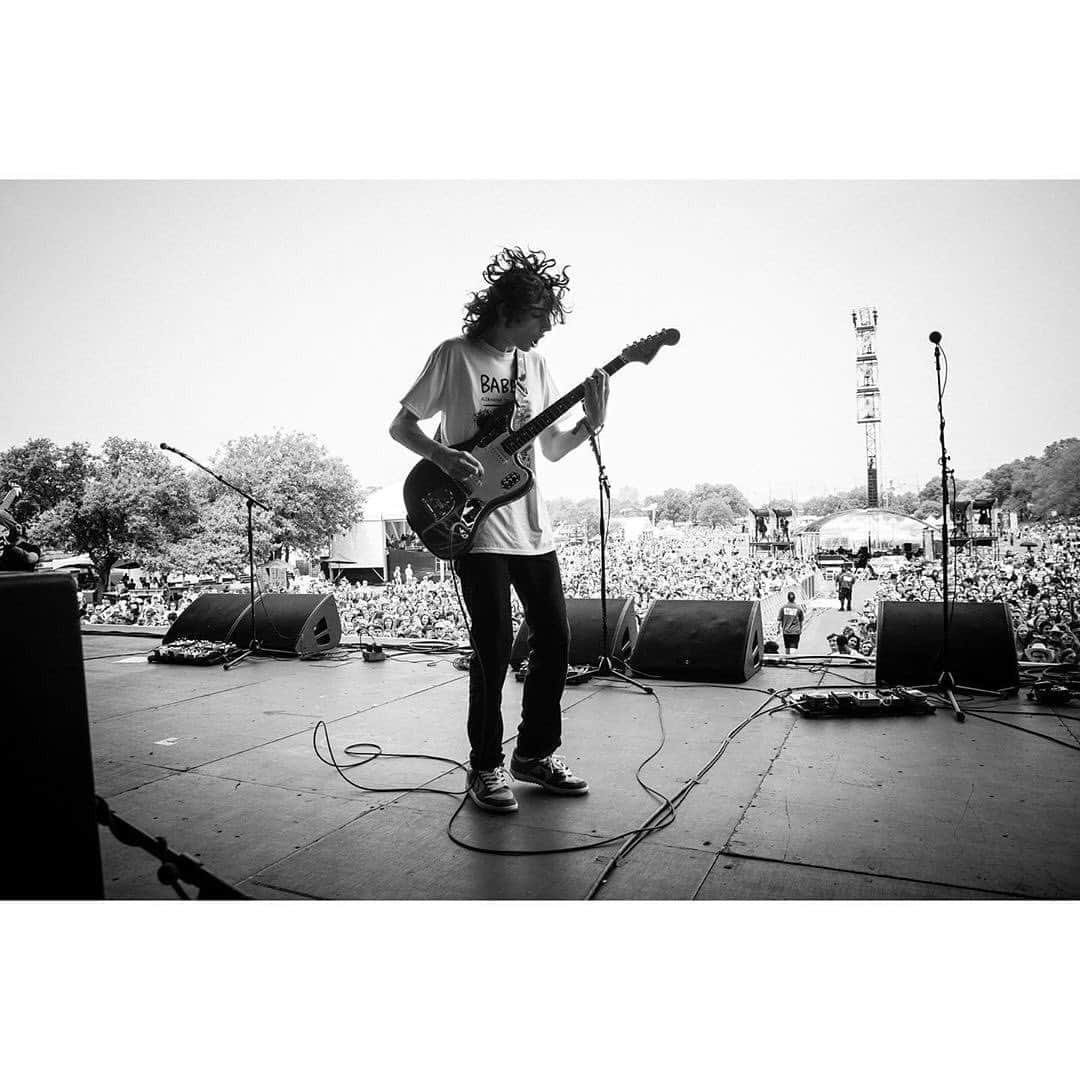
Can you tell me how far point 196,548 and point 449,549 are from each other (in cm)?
1462

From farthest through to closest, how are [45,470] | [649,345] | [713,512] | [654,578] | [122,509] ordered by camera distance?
[122,509]
[45,470]
[654,578]
[713,512]
[649,345]

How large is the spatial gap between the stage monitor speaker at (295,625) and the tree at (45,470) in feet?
28.9

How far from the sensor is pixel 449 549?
6.74ft

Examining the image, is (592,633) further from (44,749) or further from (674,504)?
(674,504)

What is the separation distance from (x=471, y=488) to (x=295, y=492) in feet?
51.5

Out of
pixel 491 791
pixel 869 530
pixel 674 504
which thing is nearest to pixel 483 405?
pixel 491 791

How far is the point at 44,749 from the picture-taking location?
1.11 meters

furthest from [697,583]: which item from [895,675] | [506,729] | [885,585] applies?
[506,729]

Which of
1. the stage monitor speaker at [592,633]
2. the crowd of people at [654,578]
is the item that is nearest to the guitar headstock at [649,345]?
the stage monitor speaker at [592,633]

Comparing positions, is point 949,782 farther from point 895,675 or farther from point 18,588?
point 18,588

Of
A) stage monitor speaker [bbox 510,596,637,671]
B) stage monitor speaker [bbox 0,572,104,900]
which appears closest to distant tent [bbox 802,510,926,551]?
stage monitor speaker [bbox 510,596,637,671]

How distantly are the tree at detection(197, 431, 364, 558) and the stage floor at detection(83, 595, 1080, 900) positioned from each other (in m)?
13.6

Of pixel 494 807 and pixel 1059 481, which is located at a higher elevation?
pixel 1059 481

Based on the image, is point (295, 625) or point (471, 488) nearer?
point (471, 488)
